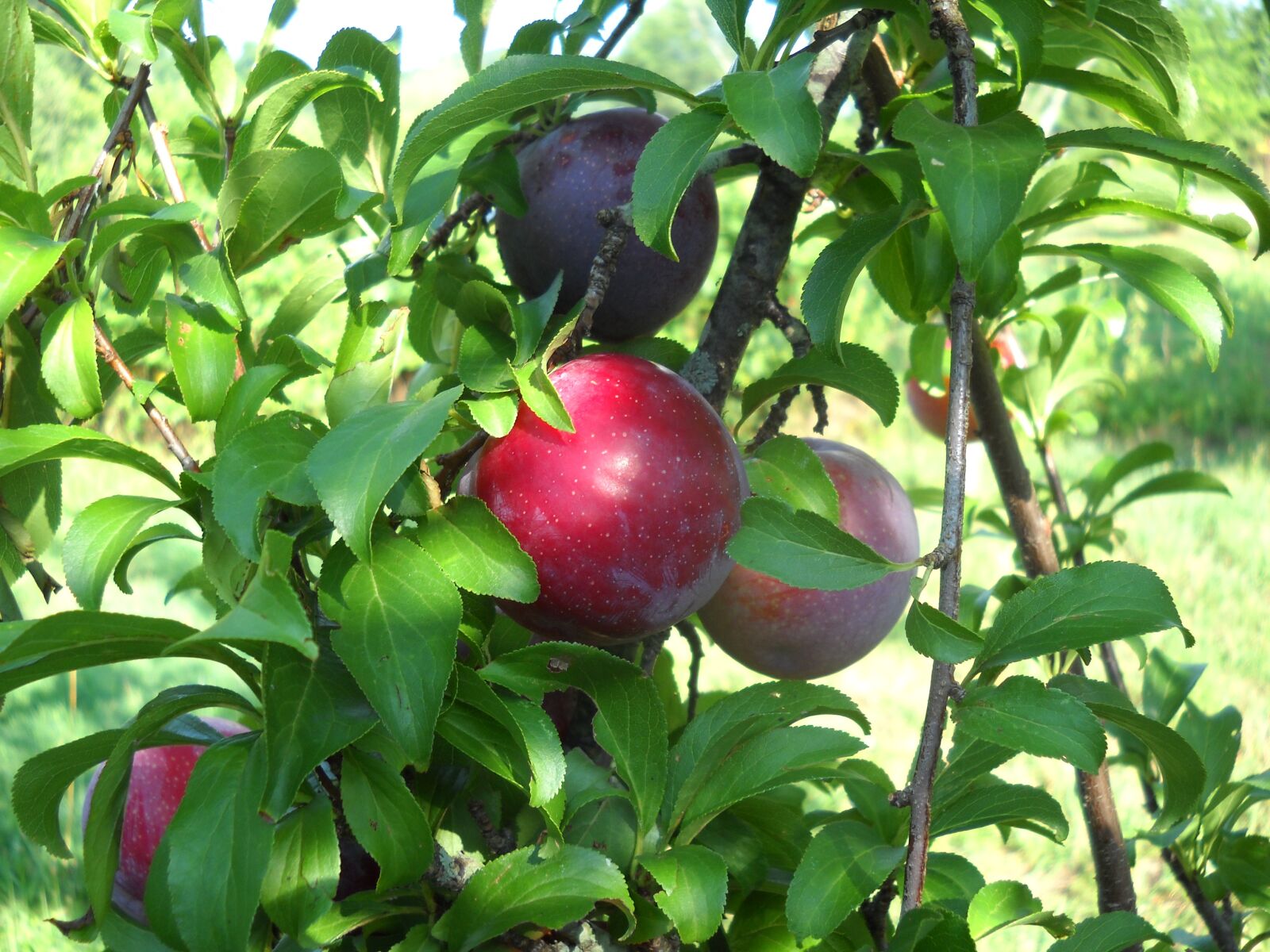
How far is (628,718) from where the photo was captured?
1.59ft

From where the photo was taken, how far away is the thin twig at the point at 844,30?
45 centimetres

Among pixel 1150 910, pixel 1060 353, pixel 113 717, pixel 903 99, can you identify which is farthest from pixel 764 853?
pixel 113 717

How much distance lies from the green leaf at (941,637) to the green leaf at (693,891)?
0.42 ft

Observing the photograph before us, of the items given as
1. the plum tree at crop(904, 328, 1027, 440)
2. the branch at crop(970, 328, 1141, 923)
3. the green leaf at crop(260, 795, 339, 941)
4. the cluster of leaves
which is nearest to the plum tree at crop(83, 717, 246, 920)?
the cluster of leaves

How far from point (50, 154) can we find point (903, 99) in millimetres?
3649

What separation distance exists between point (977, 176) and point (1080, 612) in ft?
0.54

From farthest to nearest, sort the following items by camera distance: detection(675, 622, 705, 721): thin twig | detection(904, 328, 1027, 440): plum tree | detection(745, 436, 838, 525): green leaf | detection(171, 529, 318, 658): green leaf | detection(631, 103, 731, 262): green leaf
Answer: detection(904, 328, 1027, 440): plum tree < detection(675, 622, 705, 721): thin twig < detection(745, 436, 838, 525): green leaf < detection(631, 103, 731, 262): green leaf < detection(171, 529, 318, 658): green leaf

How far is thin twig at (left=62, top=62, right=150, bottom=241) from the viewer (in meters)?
0.49

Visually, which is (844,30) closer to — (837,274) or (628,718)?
(837,274)

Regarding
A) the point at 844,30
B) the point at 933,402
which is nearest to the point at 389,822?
the point at 844,30

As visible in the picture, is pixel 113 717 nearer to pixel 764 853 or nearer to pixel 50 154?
pixel 764 853

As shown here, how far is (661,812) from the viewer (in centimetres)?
50

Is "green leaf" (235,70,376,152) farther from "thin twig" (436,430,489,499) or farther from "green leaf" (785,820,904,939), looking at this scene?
"green leaf" (785,820,904,939)

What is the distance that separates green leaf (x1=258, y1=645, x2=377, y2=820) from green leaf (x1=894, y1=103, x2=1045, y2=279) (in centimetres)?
26
